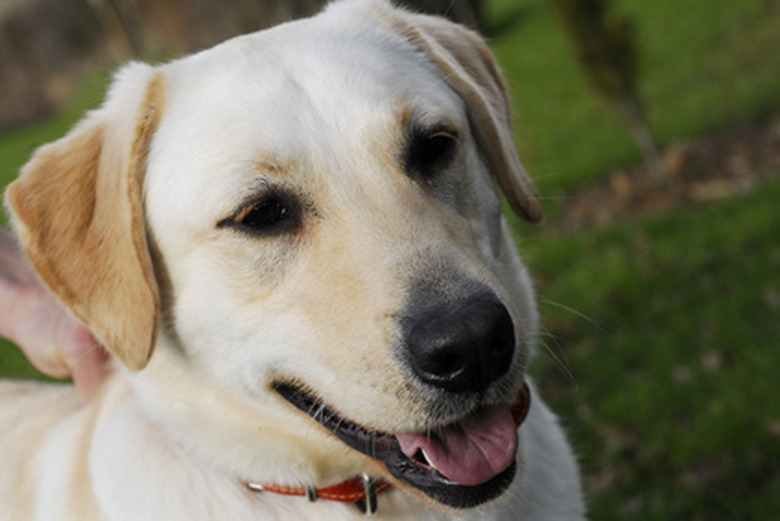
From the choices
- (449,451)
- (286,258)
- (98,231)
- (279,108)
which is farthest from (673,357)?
(98,231)

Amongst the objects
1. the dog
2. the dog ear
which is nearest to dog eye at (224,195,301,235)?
the dog

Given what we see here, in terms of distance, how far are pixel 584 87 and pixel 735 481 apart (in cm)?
970

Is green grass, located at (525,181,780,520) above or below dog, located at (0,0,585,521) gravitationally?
below

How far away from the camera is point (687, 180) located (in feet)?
27.5

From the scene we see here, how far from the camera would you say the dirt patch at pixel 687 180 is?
7.98 m

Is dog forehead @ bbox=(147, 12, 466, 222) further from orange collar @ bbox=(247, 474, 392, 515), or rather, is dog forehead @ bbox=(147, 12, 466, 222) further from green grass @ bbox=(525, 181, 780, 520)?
green grass @ bbox=(525, 181, 780, 520)

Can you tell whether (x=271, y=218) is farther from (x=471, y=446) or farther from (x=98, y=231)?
(x=471, y=446)

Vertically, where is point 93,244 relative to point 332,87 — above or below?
below

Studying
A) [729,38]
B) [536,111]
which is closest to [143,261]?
[536,111]

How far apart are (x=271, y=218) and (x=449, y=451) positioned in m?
0.81

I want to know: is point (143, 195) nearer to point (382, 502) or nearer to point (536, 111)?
point (382, 502)

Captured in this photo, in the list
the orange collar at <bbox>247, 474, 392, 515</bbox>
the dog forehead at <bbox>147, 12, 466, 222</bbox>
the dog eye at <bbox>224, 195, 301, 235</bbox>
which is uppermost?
the dog forehead at <bbox>147, 12, 466, 222</bbox>

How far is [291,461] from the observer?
251 centimetres

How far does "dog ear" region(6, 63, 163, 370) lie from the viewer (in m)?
2.41
